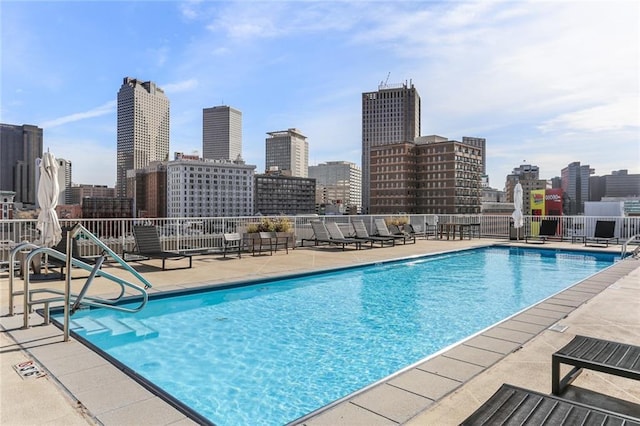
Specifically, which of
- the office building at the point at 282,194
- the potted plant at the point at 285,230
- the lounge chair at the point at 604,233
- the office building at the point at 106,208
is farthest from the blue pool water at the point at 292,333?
Result: the office building at the point at 282,194

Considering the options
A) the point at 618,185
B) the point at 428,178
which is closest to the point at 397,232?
the point at 428,178

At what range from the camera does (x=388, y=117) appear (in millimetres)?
159500

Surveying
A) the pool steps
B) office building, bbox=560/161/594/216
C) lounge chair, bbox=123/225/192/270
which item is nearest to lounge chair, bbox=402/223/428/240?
lounge chair, bbox=123/225/192/270

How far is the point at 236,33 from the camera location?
10539 millimetres

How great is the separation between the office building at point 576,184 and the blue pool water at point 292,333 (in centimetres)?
12200

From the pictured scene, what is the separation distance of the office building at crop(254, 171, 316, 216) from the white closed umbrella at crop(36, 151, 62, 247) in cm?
12276

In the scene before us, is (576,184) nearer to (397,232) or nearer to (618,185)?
(618,185)

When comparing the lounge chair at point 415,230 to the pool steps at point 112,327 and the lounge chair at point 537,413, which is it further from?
the lounge chair at point 537,413

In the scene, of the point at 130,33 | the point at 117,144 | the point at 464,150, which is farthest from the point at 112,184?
the point at 130,33

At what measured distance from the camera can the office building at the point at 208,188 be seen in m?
114

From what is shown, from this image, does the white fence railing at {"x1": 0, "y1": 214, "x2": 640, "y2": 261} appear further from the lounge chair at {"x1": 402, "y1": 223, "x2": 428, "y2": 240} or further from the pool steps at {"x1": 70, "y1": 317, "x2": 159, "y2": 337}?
the pool steps at {"x1": 70, "y1": 317, "x2": 159, "y2": 337}

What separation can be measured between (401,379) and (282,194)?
5394 inches

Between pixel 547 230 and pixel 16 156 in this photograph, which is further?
pixel 16 156

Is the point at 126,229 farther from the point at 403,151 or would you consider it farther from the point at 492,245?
the point at 403,151
